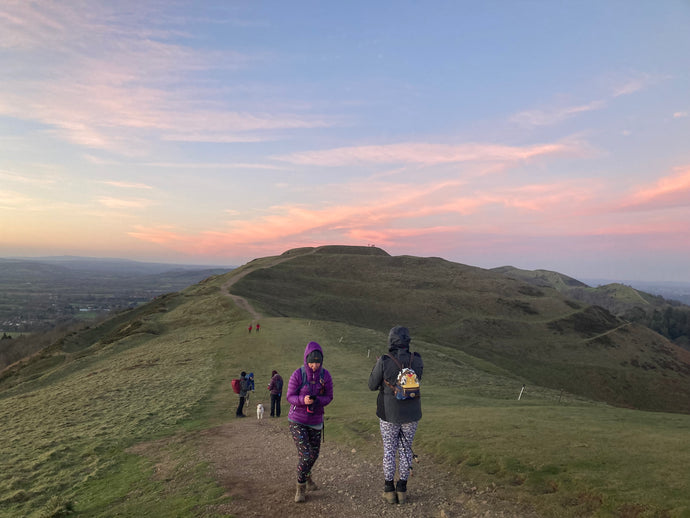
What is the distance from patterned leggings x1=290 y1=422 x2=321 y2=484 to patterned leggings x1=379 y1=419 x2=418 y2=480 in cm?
141

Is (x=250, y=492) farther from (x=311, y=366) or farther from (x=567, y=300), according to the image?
(x=567, y=300)

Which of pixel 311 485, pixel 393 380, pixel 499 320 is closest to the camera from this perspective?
pixel 393 380

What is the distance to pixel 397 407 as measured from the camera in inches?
320

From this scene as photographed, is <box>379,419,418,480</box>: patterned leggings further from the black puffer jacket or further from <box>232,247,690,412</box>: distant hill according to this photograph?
<box>232,247,690,412</box>: distant hill

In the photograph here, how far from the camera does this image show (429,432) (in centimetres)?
1302

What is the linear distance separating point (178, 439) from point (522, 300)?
109278mm

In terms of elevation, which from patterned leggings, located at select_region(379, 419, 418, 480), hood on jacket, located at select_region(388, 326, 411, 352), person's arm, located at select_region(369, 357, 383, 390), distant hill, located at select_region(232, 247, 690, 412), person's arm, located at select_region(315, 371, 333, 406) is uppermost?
hood on jacket, located at select_region(388, 326, 411, 352)

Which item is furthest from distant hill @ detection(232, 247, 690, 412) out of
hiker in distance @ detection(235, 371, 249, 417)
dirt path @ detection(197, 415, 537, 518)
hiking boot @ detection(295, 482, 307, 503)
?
hiking boot @ detection(295, 482, 307, 503)

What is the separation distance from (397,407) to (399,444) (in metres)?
0.90

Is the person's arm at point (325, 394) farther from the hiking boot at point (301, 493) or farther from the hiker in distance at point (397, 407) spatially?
the hiking boot at point (301, 493)

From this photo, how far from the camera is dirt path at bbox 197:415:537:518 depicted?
318 inches

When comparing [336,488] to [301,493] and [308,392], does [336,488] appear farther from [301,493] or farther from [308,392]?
[308,392]

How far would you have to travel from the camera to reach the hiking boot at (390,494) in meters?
8.34

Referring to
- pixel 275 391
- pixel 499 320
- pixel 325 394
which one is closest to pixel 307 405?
pixel 325 394
